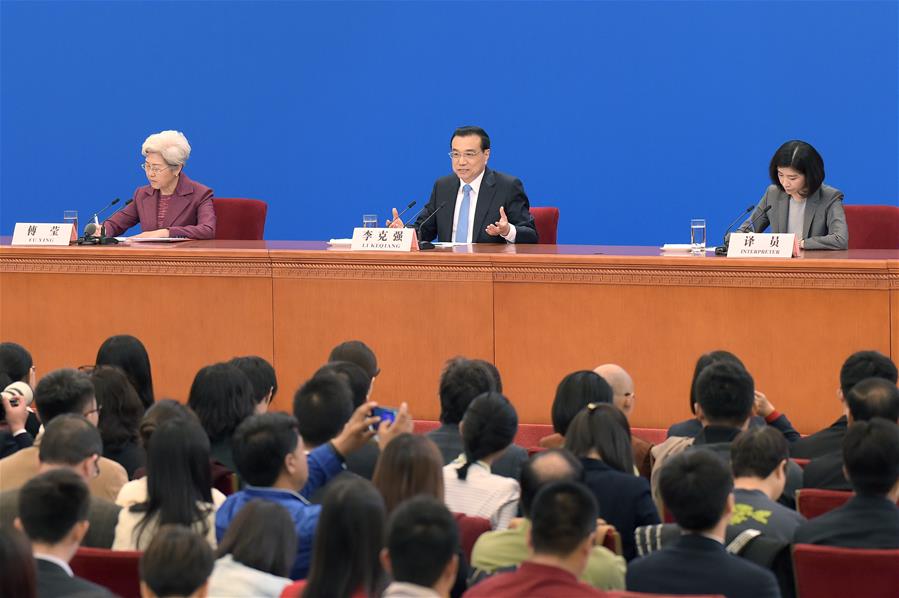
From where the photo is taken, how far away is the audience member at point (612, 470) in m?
3.03

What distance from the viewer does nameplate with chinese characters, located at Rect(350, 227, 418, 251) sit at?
17.9 feet

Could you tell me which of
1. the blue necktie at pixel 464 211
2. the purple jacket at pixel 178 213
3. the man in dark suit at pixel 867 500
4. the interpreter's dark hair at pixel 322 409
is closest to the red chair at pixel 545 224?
the blue necktie at pixel 464 211

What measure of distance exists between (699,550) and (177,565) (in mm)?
982

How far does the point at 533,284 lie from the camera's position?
5.25 m

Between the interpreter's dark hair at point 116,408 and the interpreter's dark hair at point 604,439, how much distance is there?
1.29 metres

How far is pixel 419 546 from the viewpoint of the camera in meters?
2.22

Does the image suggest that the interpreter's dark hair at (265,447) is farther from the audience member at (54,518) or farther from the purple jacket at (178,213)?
the purple jacket at (178,213)

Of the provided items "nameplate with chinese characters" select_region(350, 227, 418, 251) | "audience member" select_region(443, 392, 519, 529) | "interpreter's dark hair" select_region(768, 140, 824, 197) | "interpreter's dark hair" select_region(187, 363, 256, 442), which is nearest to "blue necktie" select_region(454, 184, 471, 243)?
"nameplate with chinese characters" select_region(350, 227, 418, 251)

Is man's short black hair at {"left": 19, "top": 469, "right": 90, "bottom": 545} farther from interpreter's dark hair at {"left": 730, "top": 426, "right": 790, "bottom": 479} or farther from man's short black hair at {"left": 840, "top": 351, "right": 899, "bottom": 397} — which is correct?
man's short black hair at {"left": 840, "top": 351, "right": 899, "bottom": 397}

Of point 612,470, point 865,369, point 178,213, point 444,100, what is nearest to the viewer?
point 612,470

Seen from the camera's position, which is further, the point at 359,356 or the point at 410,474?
the point at 359,356

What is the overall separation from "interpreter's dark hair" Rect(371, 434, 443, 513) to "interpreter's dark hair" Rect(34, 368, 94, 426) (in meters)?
1.19

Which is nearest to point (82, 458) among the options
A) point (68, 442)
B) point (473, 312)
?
point (68, 442)

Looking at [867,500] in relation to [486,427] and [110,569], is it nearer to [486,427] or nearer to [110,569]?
[486,427]
